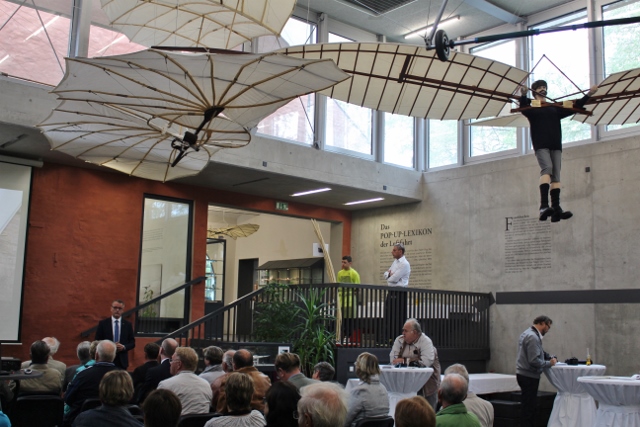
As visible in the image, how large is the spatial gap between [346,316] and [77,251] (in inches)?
189

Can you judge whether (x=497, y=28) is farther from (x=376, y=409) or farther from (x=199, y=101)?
(x=376, y=409)

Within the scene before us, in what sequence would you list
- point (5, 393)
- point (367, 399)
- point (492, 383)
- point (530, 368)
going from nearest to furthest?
point (367, 399)
point (5, 393)
point (530, 368)
point (492, 383)

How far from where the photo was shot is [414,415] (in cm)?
339

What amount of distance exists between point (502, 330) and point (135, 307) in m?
6.90

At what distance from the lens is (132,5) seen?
8.79 meters

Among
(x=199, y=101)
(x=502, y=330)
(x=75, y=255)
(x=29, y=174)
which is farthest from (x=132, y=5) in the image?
(x=502, y=330)

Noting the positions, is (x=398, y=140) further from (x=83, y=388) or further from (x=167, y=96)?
(x=83, y=388)

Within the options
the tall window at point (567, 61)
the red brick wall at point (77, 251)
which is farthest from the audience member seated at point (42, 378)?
the tall window at point (567, 61)

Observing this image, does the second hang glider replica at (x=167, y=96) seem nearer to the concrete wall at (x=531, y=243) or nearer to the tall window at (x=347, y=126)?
the tall window at (x=347, y=126)

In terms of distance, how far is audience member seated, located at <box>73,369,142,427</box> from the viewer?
366 cm

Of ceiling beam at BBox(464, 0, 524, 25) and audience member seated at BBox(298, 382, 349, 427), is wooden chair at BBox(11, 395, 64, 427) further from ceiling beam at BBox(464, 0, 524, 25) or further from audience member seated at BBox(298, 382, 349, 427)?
ceiling beam at BBox(464, 0, 524, 25)

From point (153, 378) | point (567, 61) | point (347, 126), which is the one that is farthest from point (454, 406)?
point (347, 126)

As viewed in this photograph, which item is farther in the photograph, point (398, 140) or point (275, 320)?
point (398, 140)

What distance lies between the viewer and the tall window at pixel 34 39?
9.67 metres
